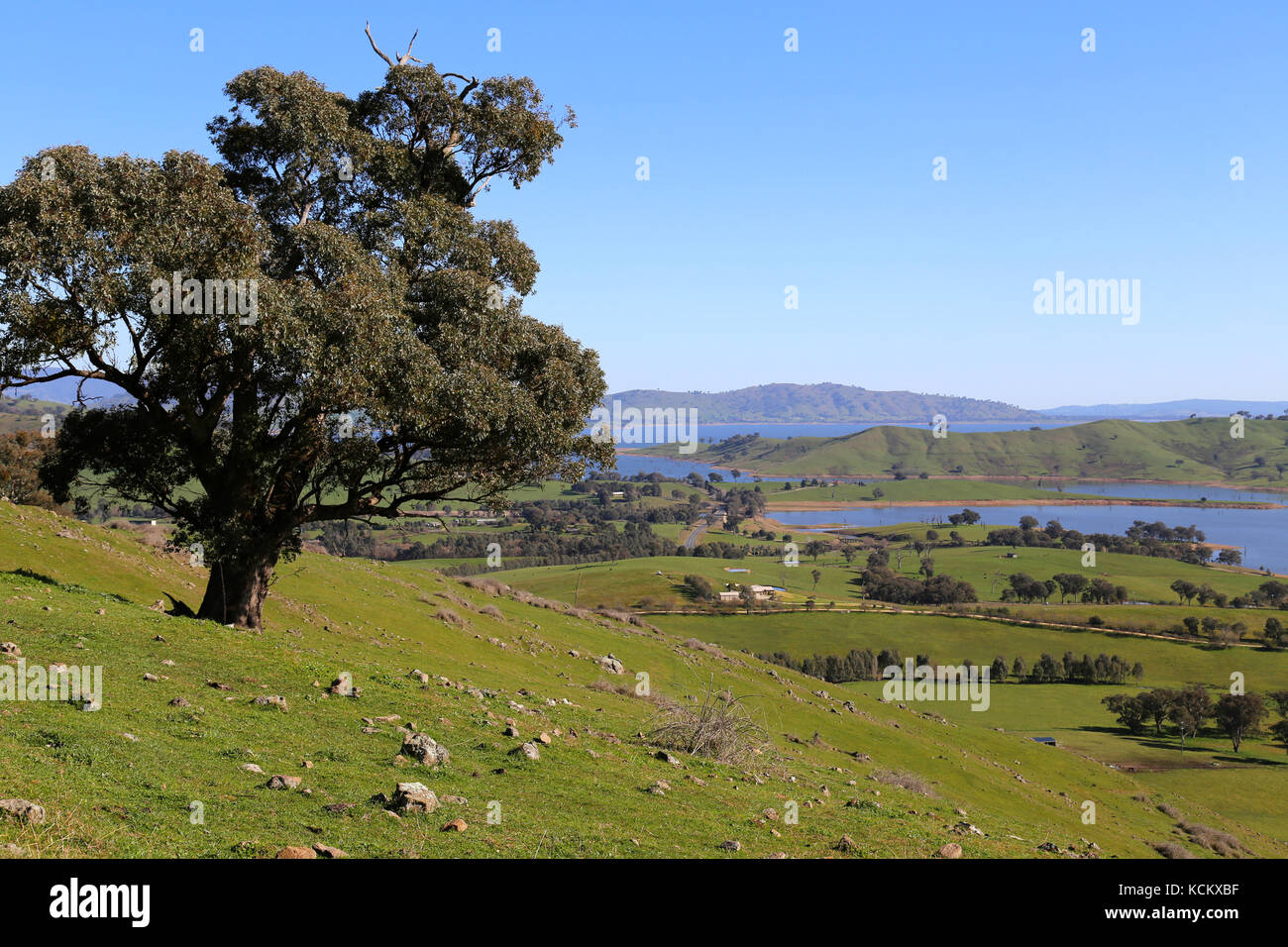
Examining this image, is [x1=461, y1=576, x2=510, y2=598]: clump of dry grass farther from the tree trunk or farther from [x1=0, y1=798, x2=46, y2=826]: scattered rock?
[x1=0, y1=798, x2=46, y2=826]: scattered rock

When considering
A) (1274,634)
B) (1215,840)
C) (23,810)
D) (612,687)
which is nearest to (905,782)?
(612,687)

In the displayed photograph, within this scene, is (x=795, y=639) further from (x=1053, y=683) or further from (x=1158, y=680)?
(x=1158, y=680)

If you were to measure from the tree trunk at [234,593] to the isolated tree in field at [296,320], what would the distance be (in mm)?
57

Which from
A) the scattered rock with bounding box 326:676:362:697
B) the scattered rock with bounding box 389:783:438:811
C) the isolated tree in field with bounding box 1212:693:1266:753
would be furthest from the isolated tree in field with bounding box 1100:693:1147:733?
the scattered rock with bounding box 389:783:438:811

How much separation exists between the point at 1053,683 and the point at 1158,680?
53.1ft

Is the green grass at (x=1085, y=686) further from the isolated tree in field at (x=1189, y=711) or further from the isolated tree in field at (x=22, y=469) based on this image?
the isolated tree in field at (x=22, y=469)

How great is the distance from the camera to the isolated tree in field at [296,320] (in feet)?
62.4

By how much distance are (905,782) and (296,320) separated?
21.5 meters

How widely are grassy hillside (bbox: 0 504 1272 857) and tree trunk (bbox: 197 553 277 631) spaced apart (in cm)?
176

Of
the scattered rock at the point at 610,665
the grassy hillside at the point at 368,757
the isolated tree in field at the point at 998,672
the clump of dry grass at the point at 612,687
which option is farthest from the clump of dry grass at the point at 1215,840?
the isolated tree in field at the point at 998,672

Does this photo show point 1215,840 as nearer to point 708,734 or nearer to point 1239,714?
point 708,734

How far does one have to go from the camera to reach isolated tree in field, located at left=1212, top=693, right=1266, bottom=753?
86250mm

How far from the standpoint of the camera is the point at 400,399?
65.8 ft

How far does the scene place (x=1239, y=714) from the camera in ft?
283
